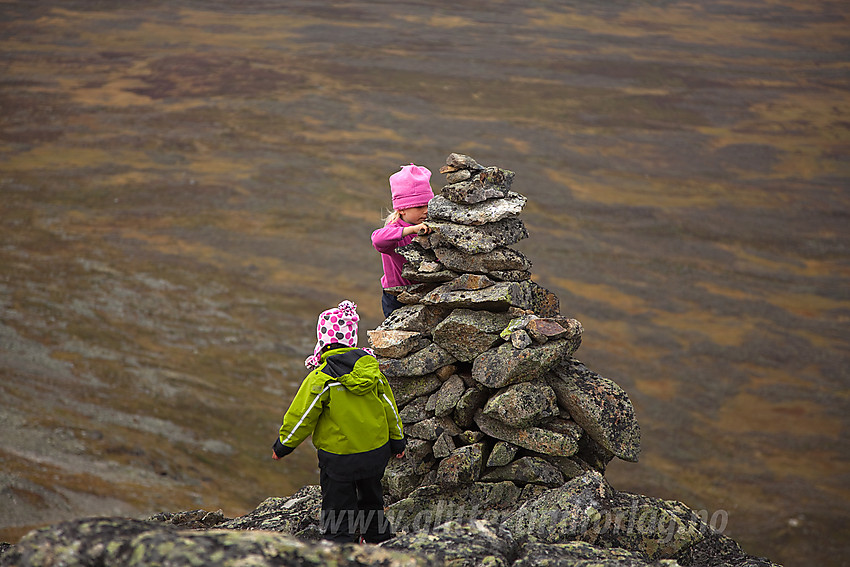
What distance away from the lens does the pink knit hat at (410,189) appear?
Answer: 21.7 ft

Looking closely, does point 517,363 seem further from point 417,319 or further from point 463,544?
point 463,544

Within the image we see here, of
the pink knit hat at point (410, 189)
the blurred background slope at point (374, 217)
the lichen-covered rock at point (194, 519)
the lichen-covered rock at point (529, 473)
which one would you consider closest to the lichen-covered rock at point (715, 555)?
the lichen-covered rock at point (529, 473)

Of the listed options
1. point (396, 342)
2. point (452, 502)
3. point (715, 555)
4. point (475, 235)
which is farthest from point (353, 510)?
point (715, 555)

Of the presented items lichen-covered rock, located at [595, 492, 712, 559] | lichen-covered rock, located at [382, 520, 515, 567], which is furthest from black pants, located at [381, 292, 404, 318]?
lichen-covered rock, located at [382, 520, 515, 567]

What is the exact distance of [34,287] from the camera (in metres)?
18.5

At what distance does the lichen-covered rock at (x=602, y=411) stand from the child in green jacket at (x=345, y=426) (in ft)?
5.25

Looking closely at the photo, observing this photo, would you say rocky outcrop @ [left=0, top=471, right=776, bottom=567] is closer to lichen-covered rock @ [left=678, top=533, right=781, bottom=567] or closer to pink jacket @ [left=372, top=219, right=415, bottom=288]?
lichen-covered rock @ [left=678, top=533, right=781, bottom=567]

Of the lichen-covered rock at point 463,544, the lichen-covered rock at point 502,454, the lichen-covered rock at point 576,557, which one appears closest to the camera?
the lichen-covered rock at point 463,544

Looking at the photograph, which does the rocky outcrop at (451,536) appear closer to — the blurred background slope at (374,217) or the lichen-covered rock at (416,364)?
the lichen-covered rock at (416,364)

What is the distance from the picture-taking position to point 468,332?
607cm

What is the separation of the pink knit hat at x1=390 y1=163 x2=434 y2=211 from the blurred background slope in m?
7.53

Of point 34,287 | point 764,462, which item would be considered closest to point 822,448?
point 764,462

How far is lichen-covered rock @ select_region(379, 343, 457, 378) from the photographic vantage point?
6.07m

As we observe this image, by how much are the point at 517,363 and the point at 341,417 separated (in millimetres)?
1580
